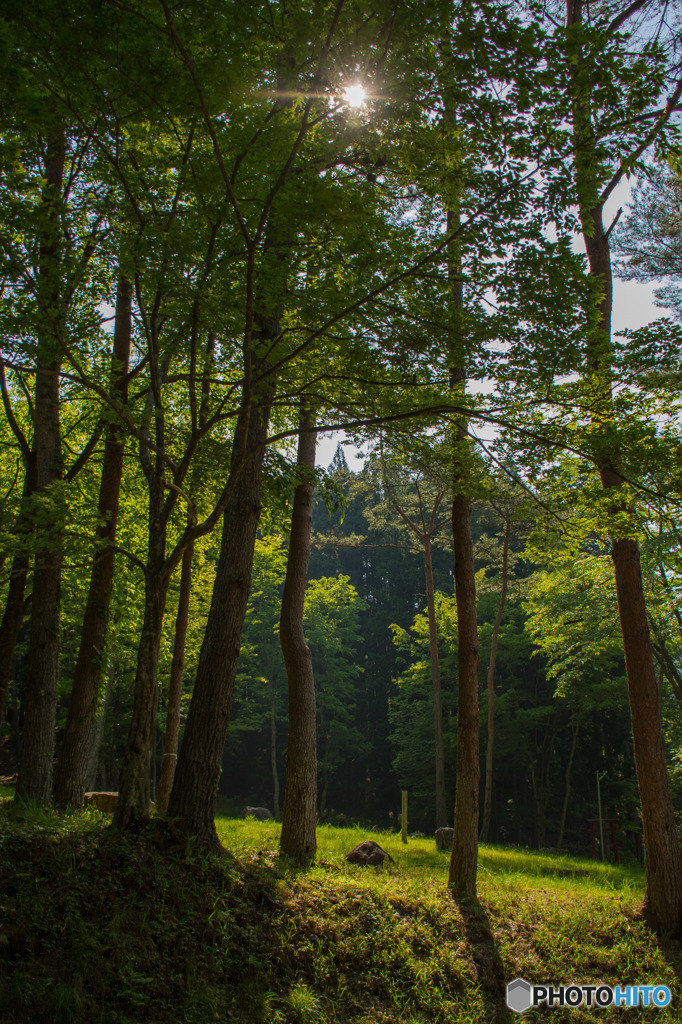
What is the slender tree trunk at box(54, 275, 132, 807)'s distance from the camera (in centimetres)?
797

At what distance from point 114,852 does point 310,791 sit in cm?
351

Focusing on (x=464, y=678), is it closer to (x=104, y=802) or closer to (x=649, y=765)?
(x=649, y=765)

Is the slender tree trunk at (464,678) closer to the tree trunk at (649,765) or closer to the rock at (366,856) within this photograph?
the rock at (366,856)

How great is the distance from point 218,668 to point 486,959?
3.75m

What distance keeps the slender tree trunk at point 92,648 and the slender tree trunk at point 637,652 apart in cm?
535

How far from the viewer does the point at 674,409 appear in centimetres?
697

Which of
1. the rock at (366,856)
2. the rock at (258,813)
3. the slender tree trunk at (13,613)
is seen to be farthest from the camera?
the rock at (258,813)

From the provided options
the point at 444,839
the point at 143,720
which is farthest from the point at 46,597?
the point at 444,839

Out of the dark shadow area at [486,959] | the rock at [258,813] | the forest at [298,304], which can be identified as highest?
the forest at [298,304]

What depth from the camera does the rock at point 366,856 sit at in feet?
29.0

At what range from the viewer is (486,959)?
6.06 metres

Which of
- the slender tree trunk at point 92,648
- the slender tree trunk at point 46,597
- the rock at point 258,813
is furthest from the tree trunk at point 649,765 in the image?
the rock at point 258,813

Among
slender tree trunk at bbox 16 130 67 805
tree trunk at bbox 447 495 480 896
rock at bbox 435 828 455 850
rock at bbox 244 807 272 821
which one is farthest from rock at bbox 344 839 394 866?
rock at bbox 244 807 272 821

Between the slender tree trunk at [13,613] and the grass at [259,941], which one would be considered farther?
the slender tree trunk at [13,613]
